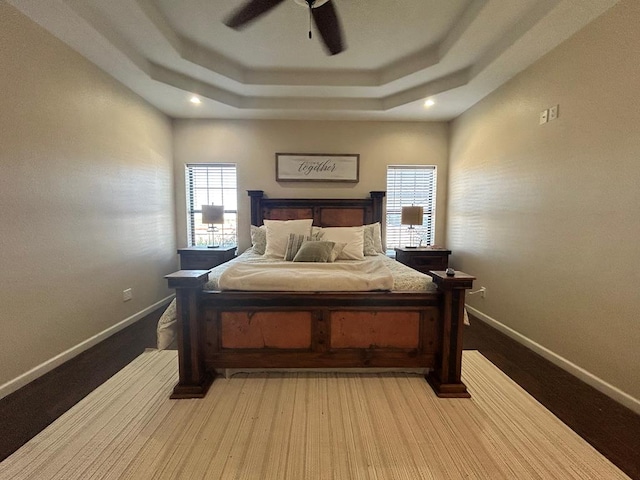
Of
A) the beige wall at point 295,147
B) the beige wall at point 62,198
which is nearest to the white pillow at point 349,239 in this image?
the beige wall at point 295,147

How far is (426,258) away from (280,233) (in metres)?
2.02

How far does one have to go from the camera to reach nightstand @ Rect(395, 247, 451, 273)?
12.4ft

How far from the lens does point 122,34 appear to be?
2391 millimetres

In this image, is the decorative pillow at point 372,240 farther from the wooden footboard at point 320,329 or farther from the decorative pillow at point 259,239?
the wooden footboard at point 320,329

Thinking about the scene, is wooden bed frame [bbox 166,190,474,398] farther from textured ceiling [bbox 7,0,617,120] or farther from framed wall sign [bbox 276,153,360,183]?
framed wall sign [bbox 276,153,360,183]

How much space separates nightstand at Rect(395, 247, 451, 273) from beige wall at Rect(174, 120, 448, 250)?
114cm

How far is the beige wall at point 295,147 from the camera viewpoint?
4.09m

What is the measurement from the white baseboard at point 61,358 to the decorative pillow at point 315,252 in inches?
80.1

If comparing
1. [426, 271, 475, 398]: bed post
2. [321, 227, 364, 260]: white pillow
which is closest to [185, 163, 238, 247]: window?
[321, 227, 364, 260]: white pillow

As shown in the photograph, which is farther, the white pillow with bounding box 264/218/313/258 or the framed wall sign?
the framed wall sign

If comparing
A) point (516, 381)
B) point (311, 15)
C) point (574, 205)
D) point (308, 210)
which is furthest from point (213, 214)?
point (574, 205)

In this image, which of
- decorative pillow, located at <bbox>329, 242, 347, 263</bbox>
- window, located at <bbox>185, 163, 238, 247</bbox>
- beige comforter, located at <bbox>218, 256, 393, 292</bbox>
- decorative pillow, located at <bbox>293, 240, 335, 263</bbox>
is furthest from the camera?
window, located at <bbox>185, 163, 238, 247</bbox>

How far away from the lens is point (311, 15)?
6.38 feet

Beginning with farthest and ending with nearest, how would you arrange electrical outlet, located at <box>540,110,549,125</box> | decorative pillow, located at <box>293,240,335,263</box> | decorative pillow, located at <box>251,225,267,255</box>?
decorative pillow, located at <box>251,225,267,255</box> < decorative pillow, located at <box>293,240,335,263</box> < electrical outlet, located at <box>540,110,549,125</box>
